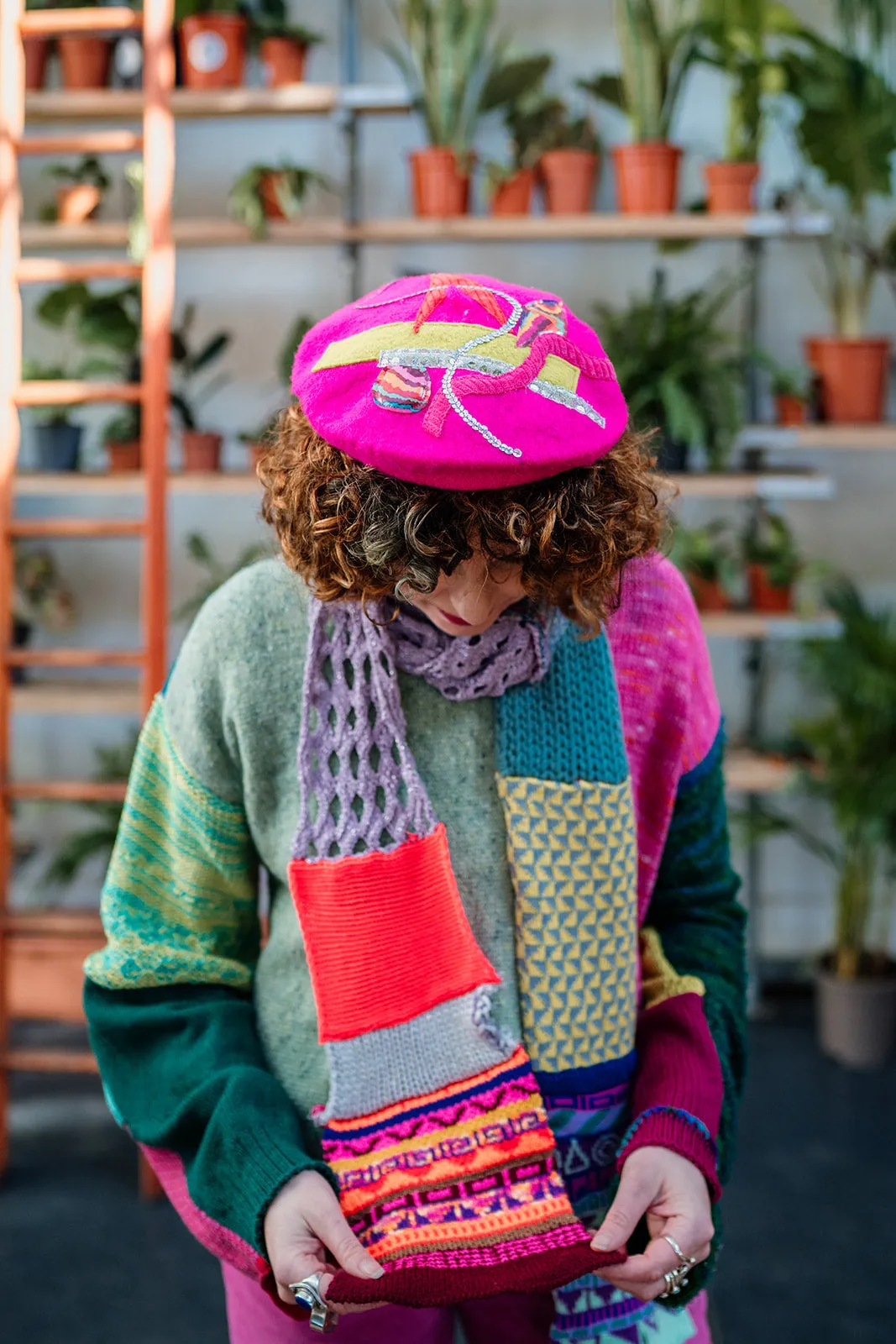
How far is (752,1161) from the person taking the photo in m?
2.82

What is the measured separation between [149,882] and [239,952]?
4.1 inches

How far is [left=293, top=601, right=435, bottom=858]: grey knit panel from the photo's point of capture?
92cm

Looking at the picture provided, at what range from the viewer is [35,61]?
3.35 metres

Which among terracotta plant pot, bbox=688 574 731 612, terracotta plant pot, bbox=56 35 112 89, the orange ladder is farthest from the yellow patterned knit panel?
terracotta plant pot, bbox=56 35 112 89

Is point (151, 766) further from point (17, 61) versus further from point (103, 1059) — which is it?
point (17, 61)

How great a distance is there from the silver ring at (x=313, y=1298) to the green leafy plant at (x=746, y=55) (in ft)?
10.2

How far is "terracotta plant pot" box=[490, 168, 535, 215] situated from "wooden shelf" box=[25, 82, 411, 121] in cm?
33

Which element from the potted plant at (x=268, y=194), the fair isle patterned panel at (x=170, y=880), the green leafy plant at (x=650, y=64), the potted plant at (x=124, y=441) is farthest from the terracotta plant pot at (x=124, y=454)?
the fair isle patterned panel at (x=170, y=880)

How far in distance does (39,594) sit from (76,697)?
56 cm

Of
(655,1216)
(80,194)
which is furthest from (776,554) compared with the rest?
(655,1216)

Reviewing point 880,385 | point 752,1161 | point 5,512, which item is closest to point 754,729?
point 880,385

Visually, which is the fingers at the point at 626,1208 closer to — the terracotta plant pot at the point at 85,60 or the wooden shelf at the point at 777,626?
the wooden shelf at the point at 777,626

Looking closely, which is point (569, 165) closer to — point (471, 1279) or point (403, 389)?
point (403, 389)

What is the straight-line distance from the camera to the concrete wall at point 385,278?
3.58 m
